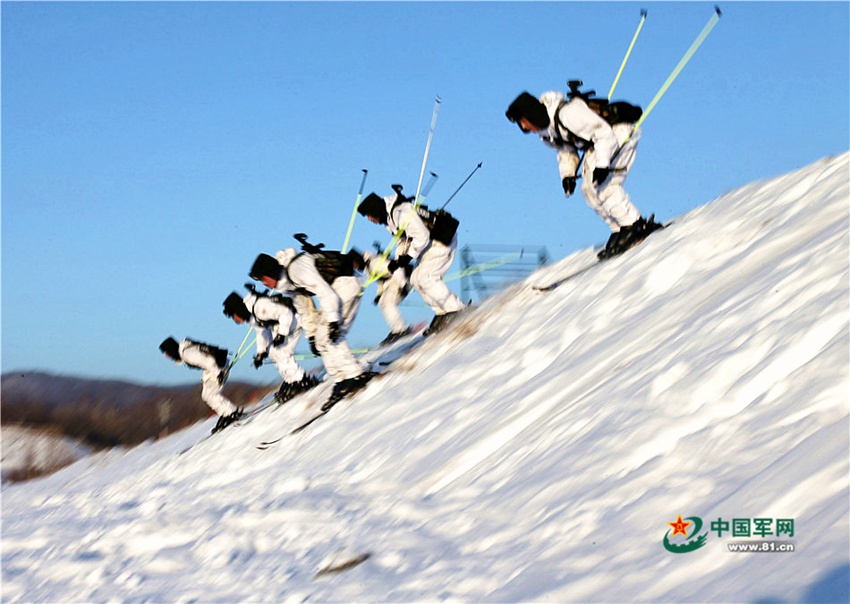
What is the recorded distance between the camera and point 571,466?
6809 mm

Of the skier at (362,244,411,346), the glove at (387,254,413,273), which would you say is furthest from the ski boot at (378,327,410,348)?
the glove at (387,254,413,273)

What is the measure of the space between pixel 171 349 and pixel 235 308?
161 centimetres

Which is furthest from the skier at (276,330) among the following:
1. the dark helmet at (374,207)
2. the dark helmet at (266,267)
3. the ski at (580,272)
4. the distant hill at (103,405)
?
the distant hill at (103,405)

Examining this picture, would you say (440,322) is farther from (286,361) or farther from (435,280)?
(286,361)

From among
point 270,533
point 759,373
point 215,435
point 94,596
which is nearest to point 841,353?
point 759,373

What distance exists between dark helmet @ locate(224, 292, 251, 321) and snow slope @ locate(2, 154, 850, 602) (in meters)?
2.86

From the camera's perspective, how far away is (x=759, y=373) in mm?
6527

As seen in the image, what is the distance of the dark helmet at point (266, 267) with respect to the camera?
551 inches

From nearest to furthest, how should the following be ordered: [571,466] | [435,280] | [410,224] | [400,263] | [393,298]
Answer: [571,466] → [410,224] → [435,280] → [400,263] → [393,298]

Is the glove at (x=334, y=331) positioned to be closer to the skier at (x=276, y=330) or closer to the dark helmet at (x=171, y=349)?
the skier at (x=276, y=330)

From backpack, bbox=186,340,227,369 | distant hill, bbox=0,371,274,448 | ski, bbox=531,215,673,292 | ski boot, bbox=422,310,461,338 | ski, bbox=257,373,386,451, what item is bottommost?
ski, bbox=257,373,386,451

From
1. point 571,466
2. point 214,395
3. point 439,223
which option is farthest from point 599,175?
point 214,395

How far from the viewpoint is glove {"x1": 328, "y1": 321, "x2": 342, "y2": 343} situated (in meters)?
13.3

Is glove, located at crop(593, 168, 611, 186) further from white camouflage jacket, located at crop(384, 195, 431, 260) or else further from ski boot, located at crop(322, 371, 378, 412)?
ski boot, located at crop(322, 371, 378, 412)
